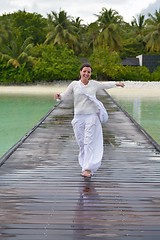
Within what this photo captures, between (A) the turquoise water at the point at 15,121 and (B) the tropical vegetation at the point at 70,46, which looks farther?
(B) the tropical vegetation at the point at 70,46

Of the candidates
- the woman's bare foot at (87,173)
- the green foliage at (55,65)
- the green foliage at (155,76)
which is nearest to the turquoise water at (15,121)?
the woman's bare foot at (87,173)

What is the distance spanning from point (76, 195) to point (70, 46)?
4849 cm

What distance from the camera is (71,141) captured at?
9.44 metres

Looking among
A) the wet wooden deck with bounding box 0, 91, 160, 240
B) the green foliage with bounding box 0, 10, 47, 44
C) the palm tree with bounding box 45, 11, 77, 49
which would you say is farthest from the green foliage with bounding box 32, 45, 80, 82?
the wet wooden deck with bounding box 0, 91, 160, 240

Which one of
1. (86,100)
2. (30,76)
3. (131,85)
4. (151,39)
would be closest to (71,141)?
(86,100)

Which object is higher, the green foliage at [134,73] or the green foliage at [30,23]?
the green foliage at [30,23]

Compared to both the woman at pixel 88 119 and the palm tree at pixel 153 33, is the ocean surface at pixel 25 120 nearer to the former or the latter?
the woman at pixel 88 119

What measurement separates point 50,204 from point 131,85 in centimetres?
3901

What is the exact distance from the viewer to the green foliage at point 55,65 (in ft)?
152

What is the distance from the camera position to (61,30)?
50375mm

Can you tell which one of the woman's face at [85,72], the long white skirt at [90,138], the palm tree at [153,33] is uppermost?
the palm tree at [153,33]

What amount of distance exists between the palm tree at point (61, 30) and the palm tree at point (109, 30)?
305cm

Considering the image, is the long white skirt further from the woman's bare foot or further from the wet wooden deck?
the wet wooden deck

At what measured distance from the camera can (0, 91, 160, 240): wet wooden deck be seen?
378 centimetres
